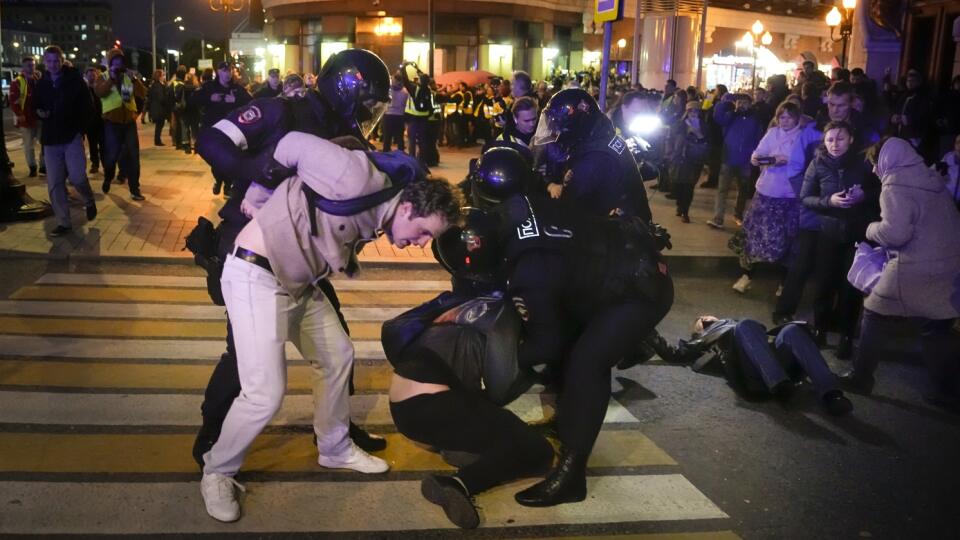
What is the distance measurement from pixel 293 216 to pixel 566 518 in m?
1.76

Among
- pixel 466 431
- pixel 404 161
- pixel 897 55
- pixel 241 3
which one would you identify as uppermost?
pixel 241 3

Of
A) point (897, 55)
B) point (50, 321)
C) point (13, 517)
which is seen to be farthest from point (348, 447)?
point (897, 55)

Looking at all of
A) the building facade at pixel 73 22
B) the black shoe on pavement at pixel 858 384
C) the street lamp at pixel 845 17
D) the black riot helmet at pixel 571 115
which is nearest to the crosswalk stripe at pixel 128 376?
the black riot helmet at pixel 571 115

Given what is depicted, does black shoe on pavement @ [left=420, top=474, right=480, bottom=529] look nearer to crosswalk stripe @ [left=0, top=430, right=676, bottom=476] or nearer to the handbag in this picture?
crosswalk stripe @ [left=0, top=430, right=676, bottom=476]

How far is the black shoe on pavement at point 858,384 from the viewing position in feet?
19.1

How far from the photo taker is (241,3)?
3238 cm

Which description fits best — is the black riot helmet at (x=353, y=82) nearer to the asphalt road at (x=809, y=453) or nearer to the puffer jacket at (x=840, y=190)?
the asphalt road at (x=809, y=453)

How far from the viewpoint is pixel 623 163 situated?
5176 millimetres

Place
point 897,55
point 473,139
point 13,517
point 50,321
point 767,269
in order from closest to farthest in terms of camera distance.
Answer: point 13,517
point 50,321
point 767,269
point 897,55
point 473,139

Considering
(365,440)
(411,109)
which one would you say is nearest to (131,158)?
(411,109)

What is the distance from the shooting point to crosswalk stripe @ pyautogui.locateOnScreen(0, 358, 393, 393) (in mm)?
5312

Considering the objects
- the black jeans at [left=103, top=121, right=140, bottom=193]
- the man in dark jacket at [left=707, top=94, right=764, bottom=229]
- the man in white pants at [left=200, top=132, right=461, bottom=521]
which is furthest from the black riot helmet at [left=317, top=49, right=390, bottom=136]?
the black jeans at [left=103, top=121, right=140, bottom=193]

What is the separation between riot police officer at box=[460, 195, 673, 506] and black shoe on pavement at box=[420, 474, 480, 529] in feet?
1.10

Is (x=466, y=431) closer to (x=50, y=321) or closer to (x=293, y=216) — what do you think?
(x=293, y=216)
